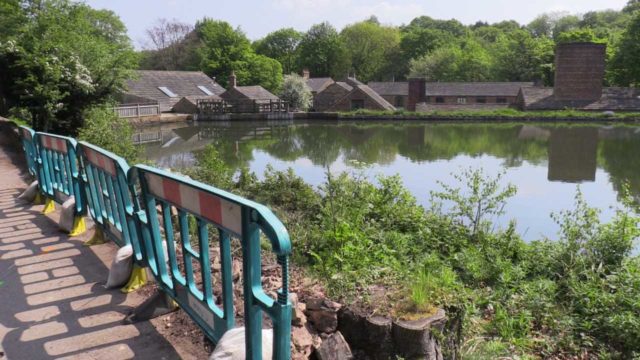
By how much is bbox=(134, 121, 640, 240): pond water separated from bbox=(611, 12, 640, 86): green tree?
48.9 ft

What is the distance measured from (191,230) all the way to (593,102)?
5356 cm

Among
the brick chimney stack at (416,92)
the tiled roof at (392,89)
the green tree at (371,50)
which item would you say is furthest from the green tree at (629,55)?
the green tree at (371,50)

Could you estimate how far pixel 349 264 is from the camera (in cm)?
495

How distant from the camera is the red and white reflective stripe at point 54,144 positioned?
6.23 metres

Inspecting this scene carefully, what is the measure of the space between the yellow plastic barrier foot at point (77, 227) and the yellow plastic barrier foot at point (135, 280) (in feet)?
6.50

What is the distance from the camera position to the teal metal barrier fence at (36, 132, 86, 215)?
591cm

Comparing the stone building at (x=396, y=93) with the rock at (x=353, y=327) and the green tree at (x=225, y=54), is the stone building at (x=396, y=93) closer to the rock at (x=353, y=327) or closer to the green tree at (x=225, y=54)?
the green tree at (x=225, y=54)

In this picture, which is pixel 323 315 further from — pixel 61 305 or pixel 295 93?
pixel 295 93

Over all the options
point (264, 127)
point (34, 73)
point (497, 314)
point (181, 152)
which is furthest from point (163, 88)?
point (497, 314)

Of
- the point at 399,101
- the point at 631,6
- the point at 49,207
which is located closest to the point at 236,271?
the point at 49,207

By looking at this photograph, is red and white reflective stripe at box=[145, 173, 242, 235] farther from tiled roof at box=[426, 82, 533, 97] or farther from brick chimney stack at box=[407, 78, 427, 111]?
tiled roof at box=[426, 82, 533, 97]

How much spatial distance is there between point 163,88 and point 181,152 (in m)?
26.6

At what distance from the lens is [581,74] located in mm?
51250

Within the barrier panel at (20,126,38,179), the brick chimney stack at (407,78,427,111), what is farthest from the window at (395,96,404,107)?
the barrier panel at (20,126,38,179)
